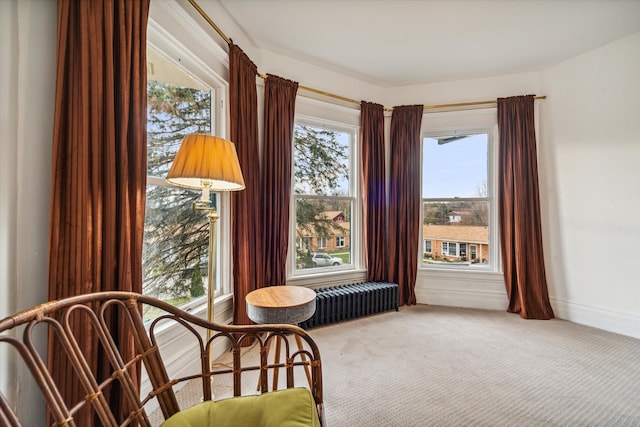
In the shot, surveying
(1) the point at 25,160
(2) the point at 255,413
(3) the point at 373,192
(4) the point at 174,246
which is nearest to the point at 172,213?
(4) the point at 174,246

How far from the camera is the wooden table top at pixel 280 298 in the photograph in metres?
1.55

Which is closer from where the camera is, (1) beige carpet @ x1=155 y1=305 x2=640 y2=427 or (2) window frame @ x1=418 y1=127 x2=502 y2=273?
→ (1) beige carpet @ x1=155 y1=305 x2=640 y2=427

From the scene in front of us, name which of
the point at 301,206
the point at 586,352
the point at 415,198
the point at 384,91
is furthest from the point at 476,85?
the point at 586,352

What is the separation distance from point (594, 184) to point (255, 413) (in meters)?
3.78

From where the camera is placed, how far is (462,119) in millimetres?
3535

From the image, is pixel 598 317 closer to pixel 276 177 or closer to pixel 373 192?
pixel 373 192

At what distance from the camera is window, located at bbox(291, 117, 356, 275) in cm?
317

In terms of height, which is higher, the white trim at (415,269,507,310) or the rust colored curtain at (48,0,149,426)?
the rust colored curtain at (48,0,149,426)

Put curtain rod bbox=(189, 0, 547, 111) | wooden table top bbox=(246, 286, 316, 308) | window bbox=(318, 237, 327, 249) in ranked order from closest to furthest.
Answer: wooden table top bbox=(246, 286, 316, 308), curtain rod bbox=(189, 0, 547, 111), window bbox=(318, 237, 327, 249)

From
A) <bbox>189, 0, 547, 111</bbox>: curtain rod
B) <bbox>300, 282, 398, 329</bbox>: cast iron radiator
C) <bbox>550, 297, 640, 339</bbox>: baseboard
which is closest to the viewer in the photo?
<bbox>189, 0, 547, 111</bbox>: curtain rod

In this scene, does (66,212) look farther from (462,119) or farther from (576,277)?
(576,277)

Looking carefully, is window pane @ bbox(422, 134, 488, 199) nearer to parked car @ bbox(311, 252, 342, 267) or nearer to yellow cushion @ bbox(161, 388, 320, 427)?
parked car @ bbox(311, 252, 342, 267)

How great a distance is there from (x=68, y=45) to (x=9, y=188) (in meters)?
0.59

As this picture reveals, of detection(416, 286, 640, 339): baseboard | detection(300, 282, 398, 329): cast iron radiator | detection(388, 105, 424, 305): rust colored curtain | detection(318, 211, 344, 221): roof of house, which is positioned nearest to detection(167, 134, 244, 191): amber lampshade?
detection(300, 282, 398, 329): cast iron radiator
